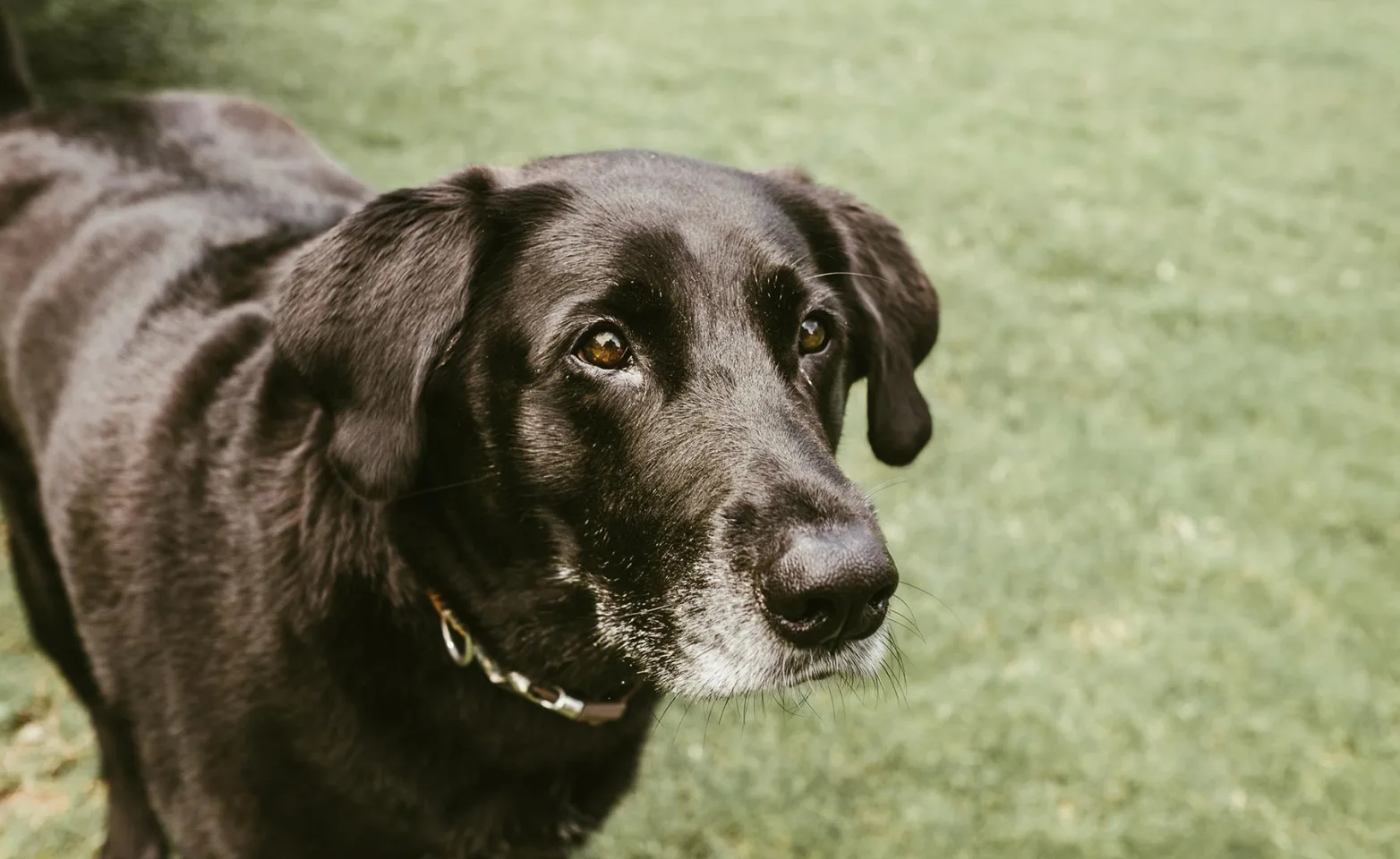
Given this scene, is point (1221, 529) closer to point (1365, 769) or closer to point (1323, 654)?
point (1323, 654)

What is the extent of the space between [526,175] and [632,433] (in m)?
0.66

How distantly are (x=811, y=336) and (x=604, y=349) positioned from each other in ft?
1.53

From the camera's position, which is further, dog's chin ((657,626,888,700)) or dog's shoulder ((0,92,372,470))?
dog's shoulder ((0,92,372,470))

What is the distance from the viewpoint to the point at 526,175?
7.78 ft

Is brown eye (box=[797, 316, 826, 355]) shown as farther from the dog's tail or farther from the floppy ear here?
the dog's tail

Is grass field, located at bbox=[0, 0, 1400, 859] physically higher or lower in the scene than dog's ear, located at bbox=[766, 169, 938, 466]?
lower

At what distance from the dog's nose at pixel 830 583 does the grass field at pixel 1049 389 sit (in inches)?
52.4

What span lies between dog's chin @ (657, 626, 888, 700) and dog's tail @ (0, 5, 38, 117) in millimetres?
2817

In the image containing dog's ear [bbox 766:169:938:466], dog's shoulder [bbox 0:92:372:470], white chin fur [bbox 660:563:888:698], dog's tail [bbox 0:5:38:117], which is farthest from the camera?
dog's tail [bbox 0:5:38:117]

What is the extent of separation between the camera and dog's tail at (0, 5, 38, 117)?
3459 millimetres

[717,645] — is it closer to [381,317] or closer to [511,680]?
[511,680]

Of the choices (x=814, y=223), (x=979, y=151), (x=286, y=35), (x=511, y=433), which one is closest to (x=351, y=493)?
(x=511, y=433)


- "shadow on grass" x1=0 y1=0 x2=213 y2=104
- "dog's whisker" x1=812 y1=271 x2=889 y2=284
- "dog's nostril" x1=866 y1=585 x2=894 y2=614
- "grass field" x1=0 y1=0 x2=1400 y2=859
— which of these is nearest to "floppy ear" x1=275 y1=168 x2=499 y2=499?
"dog's whisker" x1=812 y1=271 x2=889 y2=284

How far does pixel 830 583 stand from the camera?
5.90 feet
